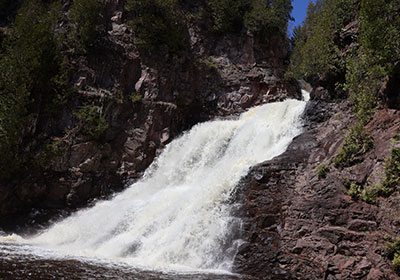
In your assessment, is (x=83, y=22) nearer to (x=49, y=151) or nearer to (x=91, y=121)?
(x=91, y=121)

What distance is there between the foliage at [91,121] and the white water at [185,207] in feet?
13.6

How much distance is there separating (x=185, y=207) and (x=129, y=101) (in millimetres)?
10693

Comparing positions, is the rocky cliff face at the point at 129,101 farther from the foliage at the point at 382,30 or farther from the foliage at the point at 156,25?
the foliage at the point at 382,30

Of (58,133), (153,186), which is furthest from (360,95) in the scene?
(58,133)

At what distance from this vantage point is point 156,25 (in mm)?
23344

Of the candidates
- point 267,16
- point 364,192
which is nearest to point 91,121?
point 364,192

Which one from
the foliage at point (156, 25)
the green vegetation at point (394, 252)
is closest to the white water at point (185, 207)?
the green vegetation at point (394, 252)

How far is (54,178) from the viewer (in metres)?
17.4

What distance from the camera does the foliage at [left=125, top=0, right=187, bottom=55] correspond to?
23266 mm

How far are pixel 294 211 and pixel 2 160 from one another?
14706 mm

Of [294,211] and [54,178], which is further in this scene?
[54,178]

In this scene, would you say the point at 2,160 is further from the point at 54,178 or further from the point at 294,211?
the point at 294,211

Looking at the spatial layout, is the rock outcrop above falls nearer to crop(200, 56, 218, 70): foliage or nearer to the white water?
the white water

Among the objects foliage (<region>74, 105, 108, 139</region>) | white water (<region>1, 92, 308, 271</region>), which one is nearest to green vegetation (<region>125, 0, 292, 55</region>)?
foliage (<region>74, 105, 108, 139</region>)
